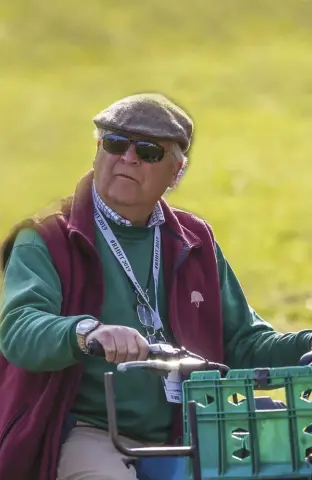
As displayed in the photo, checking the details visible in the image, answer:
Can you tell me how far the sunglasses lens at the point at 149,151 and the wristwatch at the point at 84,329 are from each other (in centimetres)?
93

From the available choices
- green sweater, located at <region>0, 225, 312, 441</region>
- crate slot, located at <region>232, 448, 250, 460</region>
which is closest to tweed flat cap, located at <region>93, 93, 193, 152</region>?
green sweater, located at <region>0, 225, 312, 441</region>

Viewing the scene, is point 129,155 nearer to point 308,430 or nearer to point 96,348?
point 96,348

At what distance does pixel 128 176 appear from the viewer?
536cm

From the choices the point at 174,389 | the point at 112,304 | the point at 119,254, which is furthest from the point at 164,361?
the point at 119,254

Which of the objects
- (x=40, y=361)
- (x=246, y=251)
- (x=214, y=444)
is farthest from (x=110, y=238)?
(x=246, y=251)

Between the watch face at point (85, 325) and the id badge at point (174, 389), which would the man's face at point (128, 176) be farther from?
the watch face at point (85, 325)

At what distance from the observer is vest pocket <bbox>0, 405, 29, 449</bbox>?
16.5ft

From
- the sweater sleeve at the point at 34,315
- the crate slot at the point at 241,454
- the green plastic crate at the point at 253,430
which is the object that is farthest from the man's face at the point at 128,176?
the crate slot at the point at 241,454

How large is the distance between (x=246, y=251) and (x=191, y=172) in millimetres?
3269

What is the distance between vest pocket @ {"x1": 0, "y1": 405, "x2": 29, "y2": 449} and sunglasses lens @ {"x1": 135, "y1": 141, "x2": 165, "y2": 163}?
40.4 inches

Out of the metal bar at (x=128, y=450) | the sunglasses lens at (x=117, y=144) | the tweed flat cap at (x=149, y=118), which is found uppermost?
the tweed flat cap at (x=149, y=118)

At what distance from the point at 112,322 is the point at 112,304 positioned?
0.07 metres

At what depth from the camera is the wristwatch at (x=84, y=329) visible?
15.1 ft

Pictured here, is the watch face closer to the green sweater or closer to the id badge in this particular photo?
the green sweater
